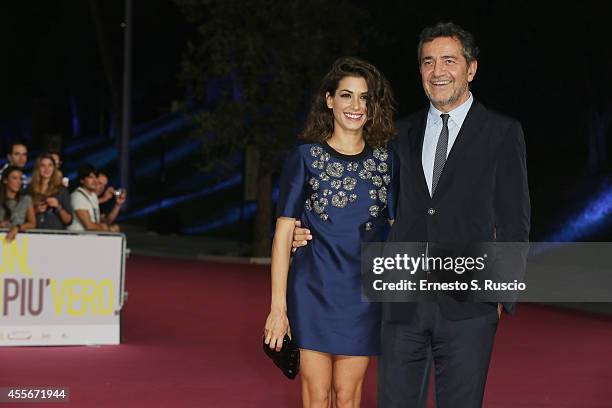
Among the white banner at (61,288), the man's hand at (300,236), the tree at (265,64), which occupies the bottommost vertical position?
the white banner at (61,288)

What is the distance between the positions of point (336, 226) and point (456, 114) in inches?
27.3

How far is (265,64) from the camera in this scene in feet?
86.3

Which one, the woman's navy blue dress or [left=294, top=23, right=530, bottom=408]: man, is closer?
[left=294, top=23, right=530, bottom=408]: man

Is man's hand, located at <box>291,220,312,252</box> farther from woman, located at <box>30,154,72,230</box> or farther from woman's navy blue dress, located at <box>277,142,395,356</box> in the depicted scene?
woman, located at <box>30,154,72,230</box>

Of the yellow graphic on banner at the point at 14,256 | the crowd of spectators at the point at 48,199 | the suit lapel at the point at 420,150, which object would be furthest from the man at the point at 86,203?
the suit lapel at the point at 420,150

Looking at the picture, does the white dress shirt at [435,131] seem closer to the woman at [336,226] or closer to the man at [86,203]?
the woman at [336,226]

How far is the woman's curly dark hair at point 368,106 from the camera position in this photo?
5332 mm

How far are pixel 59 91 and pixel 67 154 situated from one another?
22.0 ft

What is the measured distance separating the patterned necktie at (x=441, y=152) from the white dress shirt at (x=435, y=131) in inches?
A: 0.6

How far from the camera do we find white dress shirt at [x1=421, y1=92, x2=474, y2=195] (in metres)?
5.09

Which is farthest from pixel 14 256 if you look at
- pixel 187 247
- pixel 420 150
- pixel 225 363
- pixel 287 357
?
pixel 187 247

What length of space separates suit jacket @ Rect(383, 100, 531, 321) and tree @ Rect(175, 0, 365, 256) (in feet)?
67.9

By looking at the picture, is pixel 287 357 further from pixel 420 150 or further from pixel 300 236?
pixel 420 150

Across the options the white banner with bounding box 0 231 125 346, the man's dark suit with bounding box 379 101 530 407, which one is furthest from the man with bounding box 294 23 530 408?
the white banner with bounding box 0 231 125 346
